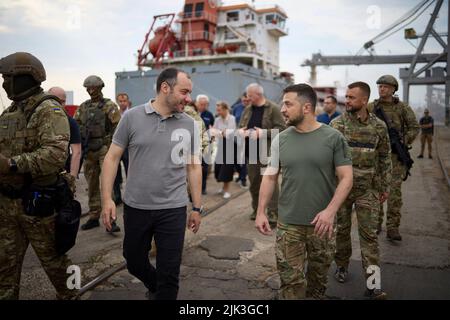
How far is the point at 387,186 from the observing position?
3.70m

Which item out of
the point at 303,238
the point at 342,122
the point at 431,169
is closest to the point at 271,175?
the point at 303,238

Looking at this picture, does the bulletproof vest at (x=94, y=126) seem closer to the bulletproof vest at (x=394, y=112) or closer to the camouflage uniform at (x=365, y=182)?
the camouflage uniform at (x=365, y=182)

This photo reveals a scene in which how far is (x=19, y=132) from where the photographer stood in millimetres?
2670

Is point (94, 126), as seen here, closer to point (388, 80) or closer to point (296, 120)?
point (296, 120)

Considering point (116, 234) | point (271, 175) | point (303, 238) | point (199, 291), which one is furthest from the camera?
point (116, 234)

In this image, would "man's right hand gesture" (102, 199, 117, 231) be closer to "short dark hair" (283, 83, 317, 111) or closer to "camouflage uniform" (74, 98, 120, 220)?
"short dark hair" (283, 83, 317, 111)

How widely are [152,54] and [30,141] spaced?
80.6 feet

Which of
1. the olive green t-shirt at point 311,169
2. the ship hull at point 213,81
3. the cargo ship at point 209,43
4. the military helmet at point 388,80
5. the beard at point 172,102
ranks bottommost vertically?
the olive green t-shirt at point 311,169

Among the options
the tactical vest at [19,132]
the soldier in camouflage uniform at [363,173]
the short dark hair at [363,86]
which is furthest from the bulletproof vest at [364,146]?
the tactical vest at [19,132]

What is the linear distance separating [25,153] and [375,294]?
10.5 ft

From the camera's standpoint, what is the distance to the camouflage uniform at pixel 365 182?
3.45 meters

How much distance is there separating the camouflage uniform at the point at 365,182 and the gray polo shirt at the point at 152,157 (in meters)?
1.81

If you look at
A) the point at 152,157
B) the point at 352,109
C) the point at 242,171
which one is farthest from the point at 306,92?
the point at 242,171
